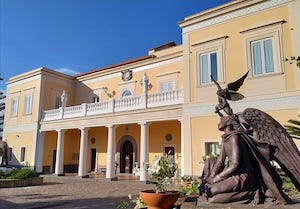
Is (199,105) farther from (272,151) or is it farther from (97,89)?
(97,89)

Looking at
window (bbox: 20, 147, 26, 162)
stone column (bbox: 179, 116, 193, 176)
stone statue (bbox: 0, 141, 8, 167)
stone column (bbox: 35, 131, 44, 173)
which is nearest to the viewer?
stone column (bbox: 179, 116, 193, 176)

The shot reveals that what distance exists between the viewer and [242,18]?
14367 millimetres

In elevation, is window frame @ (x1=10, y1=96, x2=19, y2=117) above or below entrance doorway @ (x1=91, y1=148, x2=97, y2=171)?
above

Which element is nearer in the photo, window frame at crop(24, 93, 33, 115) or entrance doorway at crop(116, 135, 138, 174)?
entrance doorway at crop(116, 135, 138, 174)

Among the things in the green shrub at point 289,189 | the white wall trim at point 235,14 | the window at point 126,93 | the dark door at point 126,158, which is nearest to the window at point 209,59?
the white wall trim at point 235,14

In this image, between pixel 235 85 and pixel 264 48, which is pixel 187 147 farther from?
pixel 235 85

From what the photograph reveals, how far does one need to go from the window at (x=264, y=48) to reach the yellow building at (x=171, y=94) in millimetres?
46

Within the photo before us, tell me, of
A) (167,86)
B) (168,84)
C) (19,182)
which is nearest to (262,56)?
(168,84)

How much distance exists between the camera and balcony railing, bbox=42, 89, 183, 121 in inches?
644

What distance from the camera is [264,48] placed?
13.5m

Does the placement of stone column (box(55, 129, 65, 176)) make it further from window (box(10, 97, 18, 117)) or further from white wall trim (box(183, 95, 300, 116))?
white wall trim (box(183, 95, 300, 116))

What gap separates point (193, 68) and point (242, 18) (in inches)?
143

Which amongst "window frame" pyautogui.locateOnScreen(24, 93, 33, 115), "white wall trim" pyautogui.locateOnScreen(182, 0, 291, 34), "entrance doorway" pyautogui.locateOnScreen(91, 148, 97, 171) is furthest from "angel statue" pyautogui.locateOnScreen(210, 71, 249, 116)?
"window frame" pyautogui.locateOnScreen(24, 93, 33, 115)

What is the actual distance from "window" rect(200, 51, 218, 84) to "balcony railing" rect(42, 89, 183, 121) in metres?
1.64
